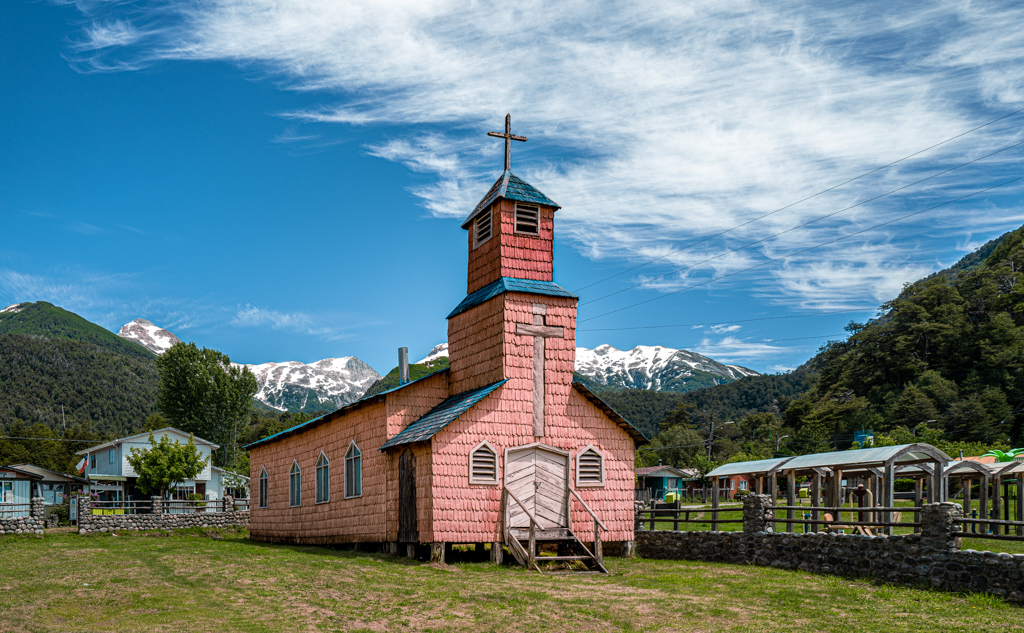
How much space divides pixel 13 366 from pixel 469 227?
533 feet

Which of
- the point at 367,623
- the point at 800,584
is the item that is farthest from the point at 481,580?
the point at 800,584

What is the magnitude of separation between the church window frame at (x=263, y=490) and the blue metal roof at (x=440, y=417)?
12.0 m

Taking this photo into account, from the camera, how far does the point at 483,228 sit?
86.3 ft

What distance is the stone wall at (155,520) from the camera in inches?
1528

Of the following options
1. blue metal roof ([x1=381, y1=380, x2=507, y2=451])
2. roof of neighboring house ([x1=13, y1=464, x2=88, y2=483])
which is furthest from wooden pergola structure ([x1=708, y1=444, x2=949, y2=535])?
roof of neighboring house ([x1=13, y1=464, x2=88, y2=483])

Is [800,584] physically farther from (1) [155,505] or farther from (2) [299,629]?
(1) [155,505]

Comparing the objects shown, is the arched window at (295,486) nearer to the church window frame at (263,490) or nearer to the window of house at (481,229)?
the church window frame at (263,490)

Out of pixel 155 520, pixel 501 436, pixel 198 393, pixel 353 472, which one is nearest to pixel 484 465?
pixel 501 436

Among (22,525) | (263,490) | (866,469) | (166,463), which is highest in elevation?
(866,469)

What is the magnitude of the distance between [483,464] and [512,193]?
297 inches

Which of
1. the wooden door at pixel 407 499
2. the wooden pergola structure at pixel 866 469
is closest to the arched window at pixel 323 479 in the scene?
the wooden door at pixel 407 499

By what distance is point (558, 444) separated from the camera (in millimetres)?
A: 23859

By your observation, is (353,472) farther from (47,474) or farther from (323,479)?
(47,474)

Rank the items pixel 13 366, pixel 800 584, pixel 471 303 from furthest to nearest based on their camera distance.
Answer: pixel 13 366 → pixel 471 303 → pixel 800 584
